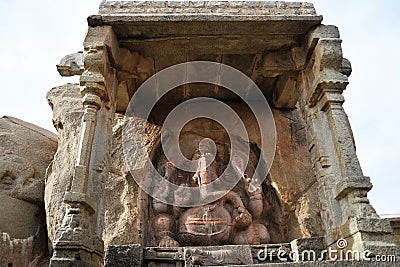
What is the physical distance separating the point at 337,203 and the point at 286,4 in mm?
2468

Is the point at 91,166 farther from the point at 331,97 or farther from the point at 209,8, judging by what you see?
the point at 331,97

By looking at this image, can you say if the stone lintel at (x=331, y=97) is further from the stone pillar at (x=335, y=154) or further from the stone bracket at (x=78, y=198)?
the stone bracket at (x=78, y=198)

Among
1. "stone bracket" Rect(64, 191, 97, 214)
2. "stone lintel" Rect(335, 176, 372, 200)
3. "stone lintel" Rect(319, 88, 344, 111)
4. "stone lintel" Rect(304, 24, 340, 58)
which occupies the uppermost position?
"stone lintel" Rect(304, 24, 340, 58)

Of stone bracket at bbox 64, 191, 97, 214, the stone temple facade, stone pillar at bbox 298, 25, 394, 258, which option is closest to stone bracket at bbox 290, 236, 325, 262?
the stone temple facade

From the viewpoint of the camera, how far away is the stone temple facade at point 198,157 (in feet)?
12.7

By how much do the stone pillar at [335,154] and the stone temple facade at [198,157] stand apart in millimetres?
14

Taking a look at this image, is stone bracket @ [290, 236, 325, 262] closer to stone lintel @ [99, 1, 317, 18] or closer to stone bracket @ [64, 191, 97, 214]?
stone bracket @ [64, 191, 97, 214]

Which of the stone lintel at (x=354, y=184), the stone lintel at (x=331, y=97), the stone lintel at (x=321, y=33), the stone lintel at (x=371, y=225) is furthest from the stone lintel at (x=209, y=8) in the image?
the stone lintel at (x=371, y=225)

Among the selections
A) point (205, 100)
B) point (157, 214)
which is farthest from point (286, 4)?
point (157, 214)

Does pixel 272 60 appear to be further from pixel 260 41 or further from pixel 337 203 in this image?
pixel 337 203

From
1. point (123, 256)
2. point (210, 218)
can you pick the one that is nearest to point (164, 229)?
point (210, 218)

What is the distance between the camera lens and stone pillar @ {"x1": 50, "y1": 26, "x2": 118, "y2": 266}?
133 inches

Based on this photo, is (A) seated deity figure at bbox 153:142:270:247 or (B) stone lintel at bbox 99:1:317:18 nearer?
(B) stone lintel at bbox 99:1:317:18

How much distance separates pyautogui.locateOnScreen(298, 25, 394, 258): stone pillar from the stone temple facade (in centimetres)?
1
